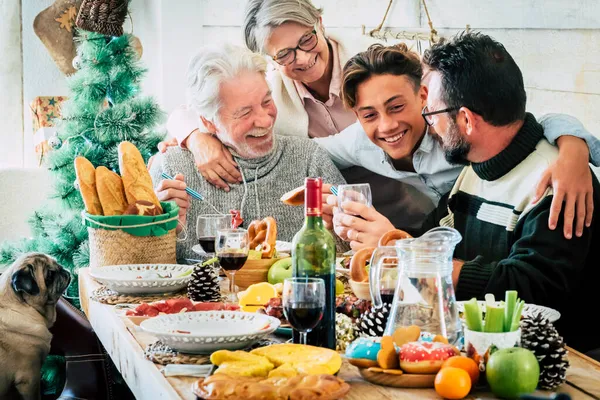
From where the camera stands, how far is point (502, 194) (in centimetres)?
253

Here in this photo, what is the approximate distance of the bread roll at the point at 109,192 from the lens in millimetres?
2527

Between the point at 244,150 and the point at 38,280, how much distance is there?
90 centimetres

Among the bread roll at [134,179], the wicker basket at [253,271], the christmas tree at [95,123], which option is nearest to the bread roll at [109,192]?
the bread roll at [134,179]

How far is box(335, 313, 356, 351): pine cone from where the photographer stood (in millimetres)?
1619

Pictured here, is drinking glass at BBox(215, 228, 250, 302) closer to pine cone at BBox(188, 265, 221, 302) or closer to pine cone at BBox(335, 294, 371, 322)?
pine cone at BBox(188, 265, 221, 302)

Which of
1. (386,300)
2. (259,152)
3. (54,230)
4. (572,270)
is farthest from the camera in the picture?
(54,230)

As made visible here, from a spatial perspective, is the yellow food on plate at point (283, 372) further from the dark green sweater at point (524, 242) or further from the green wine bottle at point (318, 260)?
the dark green sweater at point (524, 242)

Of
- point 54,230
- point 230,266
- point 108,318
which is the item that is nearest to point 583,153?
point 230,266

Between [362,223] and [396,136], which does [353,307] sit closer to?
[362,223]

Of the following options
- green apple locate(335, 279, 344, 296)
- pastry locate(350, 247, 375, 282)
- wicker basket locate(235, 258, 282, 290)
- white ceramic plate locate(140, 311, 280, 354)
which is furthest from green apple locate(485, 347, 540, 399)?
wicker basket locate(235, 258, 282, 290)

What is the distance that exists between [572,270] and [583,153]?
33cm

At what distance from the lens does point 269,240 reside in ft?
7.56

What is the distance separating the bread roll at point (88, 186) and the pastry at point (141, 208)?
9 cm

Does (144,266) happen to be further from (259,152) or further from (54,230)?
(54,230)
